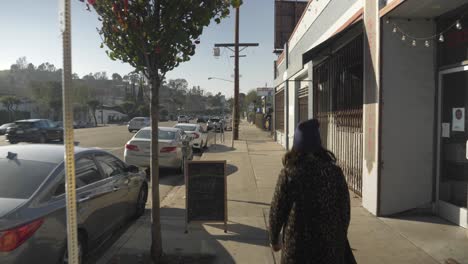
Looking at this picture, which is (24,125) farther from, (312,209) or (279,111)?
(312,209)

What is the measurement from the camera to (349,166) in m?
8.97

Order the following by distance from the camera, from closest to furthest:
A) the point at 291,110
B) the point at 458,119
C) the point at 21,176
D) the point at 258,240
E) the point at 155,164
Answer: the point at 21,176
the point at 155,164
the point at 258,240
the point at 458,119
the point at 291,110

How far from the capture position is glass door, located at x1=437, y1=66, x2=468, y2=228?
596 cm

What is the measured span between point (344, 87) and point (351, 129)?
105cm

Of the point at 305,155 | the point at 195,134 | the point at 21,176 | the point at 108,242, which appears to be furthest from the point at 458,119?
the point at 195,134

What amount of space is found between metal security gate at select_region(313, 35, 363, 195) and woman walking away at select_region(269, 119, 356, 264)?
17.7 ft

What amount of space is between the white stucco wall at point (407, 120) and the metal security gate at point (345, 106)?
4.44 ft

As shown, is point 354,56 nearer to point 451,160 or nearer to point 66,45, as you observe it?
point 451,160

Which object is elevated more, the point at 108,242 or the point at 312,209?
the point at 312,209

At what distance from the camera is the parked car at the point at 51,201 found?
3533 millimetres

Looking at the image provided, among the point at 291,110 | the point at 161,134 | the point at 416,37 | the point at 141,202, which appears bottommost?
the point at 141,202

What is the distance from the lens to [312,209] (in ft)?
9.02

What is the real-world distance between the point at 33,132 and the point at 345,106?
21186mm

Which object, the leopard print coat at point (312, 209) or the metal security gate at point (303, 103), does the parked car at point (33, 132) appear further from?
the leopard print coat at point (312, 209)
